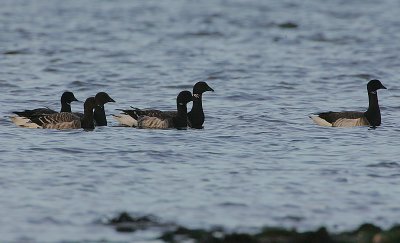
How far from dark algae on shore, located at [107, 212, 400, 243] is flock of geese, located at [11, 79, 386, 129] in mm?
8872

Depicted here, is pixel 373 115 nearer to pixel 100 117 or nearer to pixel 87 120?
pixel 100 117

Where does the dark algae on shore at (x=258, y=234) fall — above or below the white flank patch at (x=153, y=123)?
below

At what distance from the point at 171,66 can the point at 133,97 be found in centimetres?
800

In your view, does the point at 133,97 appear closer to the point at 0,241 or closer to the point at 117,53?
the point at 117,53

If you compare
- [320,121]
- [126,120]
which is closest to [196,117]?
[126,120]

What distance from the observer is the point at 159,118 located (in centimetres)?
2255

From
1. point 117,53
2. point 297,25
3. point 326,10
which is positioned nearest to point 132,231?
point 117,53

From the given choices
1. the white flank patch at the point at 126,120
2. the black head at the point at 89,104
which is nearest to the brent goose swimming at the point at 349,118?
the white flank patch at the point at 126,120

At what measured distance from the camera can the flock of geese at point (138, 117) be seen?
21984 mm

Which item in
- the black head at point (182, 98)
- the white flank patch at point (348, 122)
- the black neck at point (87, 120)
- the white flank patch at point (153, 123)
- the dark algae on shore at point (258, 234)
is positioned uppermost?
the black head at point (182, 98)

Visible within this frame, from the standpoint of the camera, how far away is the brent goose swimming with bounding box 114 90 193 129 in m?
22.5

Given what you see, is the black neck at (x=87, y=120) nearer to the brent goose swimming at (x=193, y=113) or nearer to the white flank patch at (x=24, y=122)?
the brent goose swimming at (x=193, y=113)

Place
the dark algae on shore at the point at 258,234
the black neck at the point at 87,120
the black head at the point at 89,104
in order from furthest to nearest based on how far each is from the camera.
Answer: the black head at the point at 89,104
the black neck at the point at 87,120
the dark algae on shore at the point at 258,234

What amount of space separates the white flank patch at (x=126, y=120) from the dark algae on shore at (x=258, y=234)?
30.2ft
